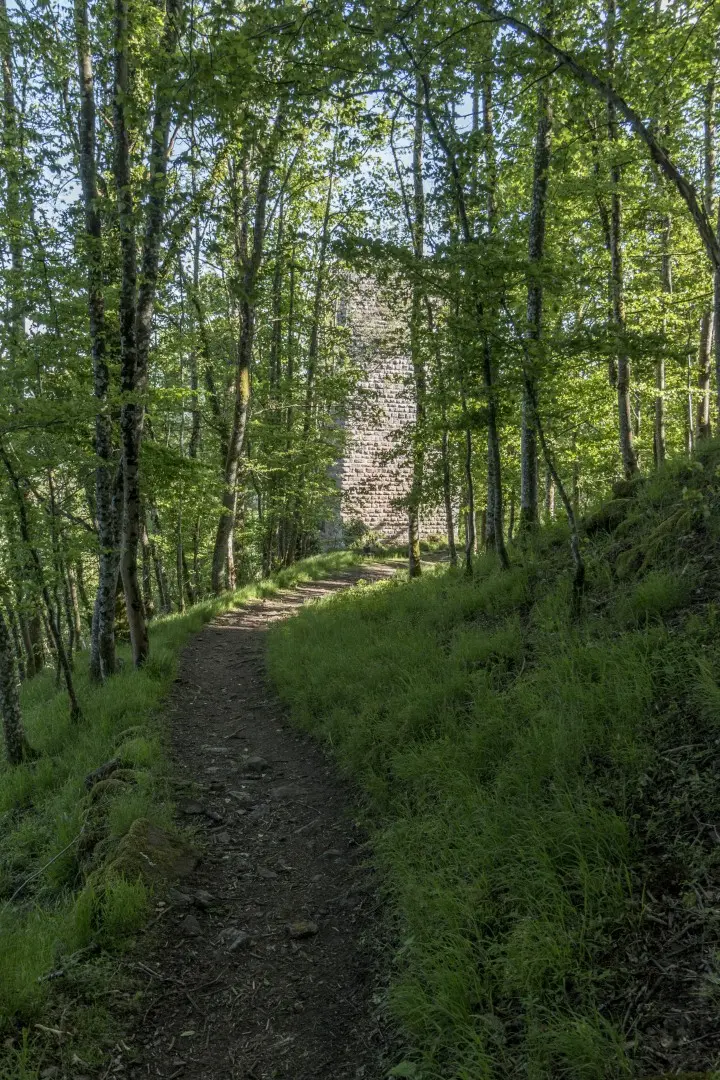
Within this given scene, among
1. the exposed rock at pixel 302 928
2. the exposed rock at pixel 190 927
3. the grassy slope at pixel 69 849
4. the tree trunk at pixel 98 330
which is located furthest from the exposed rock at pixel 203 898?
the tree trunk at pixel 98 330

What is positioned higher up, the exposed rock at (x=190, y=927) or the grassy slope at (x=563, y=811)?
the grassy slope at (x=563, y=811)

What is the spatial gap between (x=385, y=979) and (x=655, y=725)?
6.70 feet

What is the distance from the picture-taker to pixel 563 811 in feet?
11.1

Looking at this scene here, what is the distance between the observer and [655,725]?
12.2 feet

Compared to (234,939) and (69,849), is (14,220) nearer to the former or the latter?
(69,849)

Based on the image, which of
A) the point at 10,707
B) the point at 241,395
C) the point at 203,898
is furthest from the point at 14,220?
the point at 203,898

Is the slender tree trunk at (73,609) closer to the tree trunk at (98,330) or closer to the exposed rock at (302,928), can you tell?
the tree trunk at (98,330)

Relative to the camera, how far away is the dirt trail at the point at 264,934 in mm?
3023

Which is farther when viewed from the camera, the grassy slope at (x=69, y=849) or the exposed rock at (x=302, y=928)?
the exposed rock at (x=302, y=928)

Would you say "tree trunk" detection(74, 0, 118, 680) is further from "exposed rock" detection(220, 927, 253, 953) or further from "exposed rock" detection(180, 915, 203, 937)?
"exposed rock" detection(220, 927, 253, 953)

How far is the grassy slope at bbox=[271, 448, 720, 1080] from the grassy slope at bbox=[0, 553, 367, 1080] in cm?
160

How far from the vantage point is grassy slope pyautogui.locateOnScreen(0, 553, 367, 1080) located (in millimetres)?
3033

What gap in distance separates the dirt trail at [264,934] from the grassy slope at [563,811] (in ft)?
0.96

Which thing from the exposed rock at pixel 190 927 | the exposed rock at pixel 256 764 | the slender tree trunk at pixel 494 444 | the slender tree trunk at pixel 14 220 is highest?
the slender tree trunk at pixel 14 220
